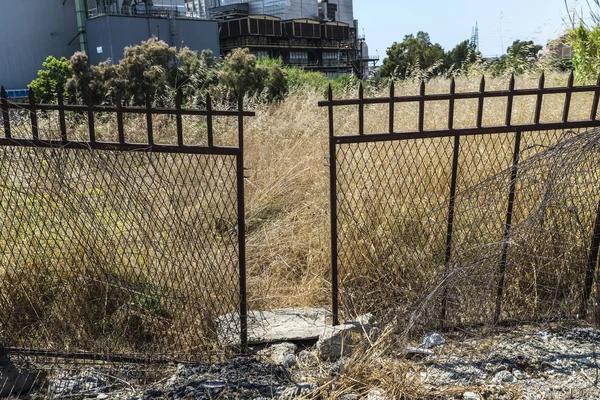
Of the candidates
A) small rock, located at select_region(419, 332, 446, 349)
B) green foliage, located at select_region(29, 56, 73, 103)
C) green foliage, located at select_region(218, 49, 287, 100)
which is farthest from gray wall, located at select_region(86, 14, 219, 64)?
small rock, located at select_region(419, 332, 446, 349)

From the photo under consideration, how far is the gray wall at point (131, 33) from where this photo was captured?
90.2 feet

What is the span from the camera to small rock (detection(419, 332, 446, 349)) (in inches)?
127

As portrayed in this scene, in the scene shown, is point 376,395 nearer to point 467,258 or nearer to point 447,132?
point 467,258

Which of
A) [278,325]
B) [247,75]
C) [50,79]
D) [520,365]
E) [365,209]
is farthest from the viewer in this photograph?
[50,79]

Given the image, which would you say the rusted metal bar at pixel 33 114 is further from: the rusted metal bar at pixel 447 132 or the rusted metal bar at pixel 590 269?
the rusted metal bar at pixel 590 269

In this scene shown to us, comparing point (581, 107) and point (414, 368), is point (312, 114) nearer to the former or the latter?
point (581, 107)

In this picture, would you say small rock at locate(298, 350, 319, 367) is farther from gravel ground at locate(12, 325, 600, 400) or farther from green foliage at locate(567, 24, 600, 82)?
green foliage at locate(567, 24, 600, 82)

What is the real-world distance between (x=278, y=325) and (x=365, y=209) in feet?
3.97

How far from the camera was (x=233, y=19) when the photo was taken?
3906 cm

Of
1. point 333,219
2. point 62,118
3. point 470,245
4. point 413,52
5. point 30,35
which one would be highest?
point 30,35

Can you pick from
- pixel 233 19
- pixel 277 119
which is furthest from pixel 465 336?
pixel 233 19

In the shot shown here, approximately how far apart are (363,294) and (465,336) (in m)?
0.74

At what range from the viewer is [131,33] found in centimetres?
2783

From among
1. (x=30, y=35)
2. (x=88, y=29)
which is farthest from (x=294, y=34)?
(x=30, y=35)
